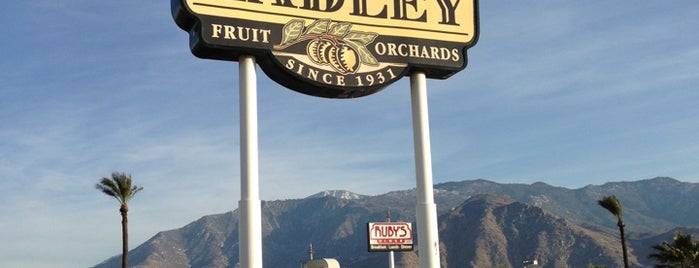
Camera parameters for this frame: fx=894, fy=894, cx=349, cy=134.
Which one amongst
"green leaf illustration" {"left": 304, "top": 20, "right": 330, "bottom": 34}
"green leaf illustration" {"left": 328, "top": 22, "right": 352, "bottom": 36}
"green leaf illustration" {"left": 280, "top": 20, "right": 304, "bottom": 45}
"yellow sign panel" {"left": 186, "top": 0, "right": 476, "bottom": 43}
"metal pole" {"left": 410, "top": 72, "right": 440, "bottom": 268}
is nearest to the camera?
"yellow sign panel" {"left": 186, "top": 0, "right": 476, "bottom": 43}

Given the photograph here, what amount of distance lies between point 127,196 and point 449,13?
30564mm

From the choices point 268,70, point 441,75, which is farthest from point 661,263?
point 268,70

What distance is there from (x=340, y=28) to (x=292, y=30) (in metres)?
1.08

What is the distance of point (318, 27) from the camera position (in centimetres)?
1762

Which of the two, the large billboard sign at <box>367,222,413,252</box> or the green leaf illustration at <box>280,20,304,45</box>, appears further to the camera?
the large billboard sign at <box>367,222,413,252</box>

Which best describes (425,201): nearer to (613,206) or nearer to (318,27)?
(318,27)

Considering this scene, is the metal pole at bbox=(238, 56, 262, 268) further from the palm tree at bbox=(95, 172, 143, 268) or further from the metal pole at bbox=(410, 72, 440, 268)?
the palm tree at bbox=(95, 172, 143, 268)

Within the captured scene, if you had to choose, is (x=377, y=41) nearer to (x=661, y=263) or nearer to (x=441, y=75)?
(x=441, y=75)

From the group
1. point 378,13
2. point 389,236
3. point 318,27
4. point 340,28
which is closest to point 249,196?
point 318,27

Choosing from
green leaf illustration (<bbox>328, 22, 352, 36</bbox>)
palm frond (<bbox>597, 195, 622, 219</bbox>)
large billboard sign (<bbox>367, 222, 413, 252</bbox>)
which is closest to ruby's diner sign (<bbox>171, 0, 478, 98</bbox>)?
green leaf illustration (<bbox>328, 22, 352, 36</bbox>)

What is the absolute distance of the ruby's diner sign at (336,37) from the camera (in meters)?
16.8

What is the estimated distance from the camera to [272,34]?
56.4 feet

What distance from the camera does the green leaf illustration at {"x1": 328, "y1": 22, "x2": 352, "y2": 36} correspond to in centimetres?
1781

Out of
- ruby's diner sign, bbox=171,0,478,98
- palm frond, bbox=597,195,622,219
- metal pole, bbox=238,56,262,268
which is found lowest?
metal pole, bbox=238,56,262,268
